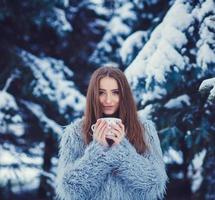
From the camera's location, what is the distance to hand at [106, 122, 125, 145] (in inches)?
108

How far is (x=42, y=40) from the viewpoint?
6.68 metres

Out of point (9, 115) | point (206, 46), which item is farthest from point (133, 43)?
point (9, 115)

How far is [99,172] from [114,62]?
4002 millimetres

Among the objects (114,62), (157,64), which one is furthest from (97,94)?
(114,62)

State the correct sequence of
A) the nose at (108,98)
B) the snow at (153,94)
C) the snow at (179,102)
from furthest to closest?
the snow at (179,102), the snow at (153,94), the nose at (108,98)

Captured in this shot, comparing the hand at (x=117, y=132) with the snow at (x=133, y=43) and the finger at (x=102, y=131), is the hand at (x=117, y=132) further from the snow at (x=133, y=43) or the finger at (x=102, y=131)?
the snow at (x=133, y=43)

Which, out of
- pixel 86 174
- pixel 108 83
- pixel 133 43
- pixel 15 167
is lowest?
pixel 86 174

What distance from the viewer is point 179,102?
513cm

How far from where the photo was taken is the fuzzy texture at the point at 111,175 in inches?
111

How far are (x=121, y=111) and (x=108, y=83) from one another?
0.19 meters

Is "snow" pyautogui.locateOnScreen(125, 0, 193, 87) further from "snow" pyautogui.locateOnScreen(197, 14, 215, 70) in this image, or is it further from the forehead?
the forehead

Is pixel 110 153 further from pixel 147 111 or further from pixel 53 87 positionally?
pixel 53 87

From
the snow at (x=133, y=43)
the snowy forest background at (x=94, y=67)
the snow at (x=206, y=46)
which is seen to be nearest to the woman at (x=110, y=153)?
the snow at (x=206, y=46)

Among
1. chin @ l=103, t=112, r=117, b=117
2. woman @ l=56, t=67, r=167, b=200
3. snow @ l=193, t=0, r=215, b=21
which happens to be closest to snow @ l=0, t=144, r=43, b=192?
snow @ l=193, t=0, r=215, b=21
